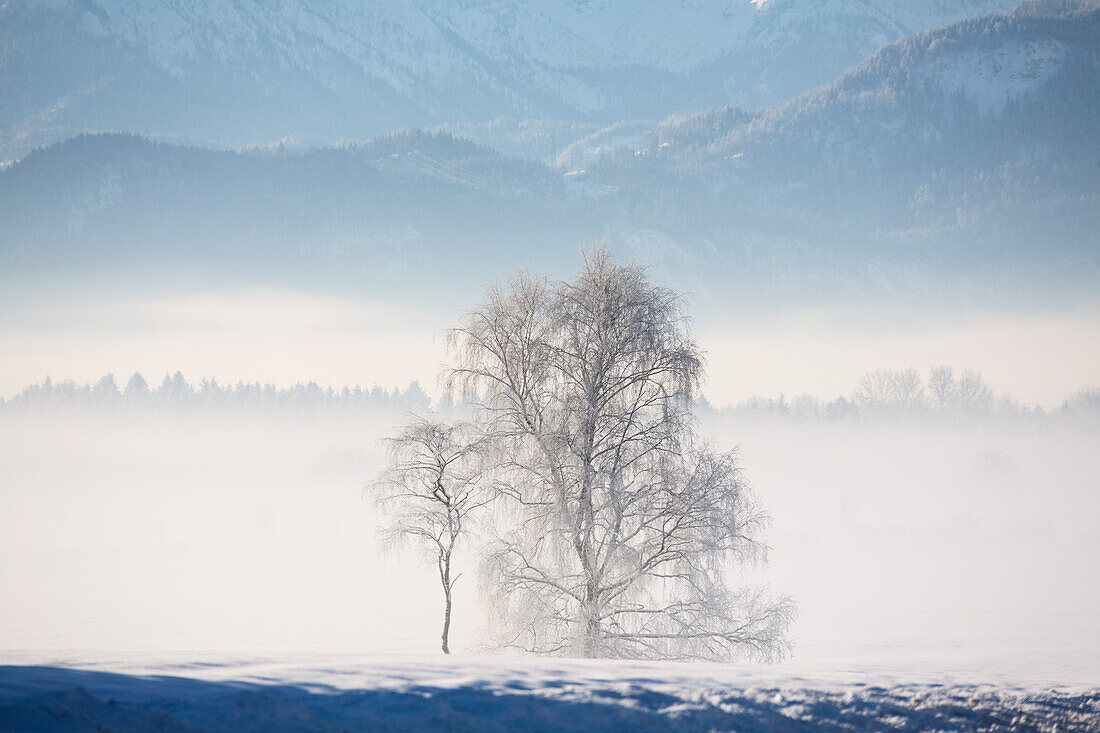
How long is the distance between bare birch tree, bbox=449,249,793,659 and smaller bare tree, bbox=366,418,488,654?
1005mm

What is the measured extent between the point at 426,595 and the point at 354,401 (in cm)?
11874

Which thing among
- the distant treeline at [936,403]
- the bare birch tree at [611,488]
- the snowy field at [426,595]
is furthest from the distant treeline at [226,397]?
the bare birch tree at [611,488]

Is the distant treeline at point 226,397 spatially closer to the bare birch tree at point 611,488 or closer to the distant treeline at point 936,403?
the distant treeline at point 936,403

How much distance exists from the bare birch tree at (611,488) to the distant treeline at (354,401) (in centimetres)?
14782

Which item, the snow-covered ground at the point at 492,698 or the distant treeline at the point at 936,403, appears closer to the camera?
the snow-covered ground at the point at 492,698

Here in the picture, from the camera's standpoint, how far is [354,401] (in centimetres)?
18662

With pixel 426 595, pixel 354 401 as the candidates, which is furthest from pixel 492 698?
pixel 354 401

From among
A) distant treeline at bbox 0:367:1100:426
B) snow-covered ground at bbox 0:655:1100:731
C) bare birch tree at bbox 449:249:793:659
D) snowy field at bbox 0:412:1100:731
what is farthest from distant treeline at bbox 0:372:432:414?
snow-covered ground at bbox 0:655:1100:731

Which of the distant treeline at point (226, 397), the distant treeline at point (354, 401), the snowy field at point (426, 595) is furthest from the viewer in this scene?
the distant treeline at point (226, 397)

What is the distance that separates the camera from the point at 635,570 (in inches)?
906

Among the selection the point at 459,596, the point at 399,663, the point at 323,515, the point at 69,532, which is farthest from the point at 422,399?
the point at 399,663

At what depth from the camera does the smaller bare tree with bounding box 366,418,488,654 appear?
24375 mm

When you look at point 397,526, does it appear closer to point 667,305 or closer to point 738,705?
point 667,305

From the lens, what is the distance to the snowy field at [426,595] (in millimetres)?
9930
